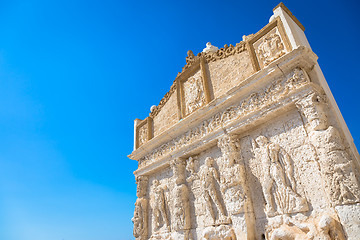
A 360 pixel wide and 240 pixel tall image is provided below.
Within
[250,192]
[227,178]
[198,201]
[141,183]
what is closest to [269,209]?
[250,192]

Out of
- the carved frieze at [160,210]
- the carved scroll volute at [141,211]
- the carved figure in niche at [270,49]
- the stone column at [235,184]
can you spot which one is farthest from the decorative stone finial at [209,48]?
the carved scroll volute at [141,211]

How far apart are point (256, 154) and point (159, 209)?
119 inches

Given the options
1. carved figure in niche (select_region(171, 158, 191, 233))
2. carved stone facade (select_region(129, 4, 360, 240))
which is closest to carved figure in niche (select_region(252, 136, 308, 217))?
carved stone facade (select_region(129, 4, 360, 240))

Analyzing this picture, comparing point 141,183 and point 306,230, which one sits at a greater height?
point 141,183

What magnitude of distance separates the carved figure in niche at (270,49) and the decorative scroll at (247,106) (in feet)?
1.70

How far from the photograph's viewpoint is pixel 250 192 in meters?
4.13

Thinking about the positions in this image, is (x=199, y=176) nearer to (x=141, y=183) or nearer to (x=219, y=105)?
(x=219, y=105)

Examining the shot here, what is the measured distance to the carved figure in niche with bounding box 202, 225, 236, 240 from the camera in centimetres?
406

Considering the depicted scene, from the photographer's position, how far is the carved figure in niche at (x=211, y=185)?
4525mm

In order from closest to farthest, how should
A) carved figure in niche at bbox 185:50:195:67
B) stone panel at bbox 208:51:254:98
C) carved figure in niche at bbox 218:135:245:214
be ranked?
carved figure in niche at bbox 218:135:245:214, stone panel at bbox 208:51:254:98, carved figure in niche at bbox 185:50:195:67

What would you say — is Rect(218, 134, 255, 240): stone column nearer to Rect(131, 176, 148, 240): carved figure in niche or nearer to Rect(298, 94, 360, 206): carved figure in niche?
Rect(298, 94, 360, 206): carved figure in niche

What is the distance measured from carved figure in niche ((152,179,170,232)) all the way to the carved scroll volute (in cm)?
44

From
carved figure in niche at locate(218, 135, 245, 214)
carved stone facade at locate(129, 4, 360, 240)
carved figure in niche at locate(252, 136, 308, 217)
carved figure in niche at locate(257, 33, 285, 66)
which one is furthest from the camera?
carved figure in niche at locate(257, 33, 285, 66)

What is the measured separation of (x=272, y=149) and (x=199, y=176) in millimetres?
1907
